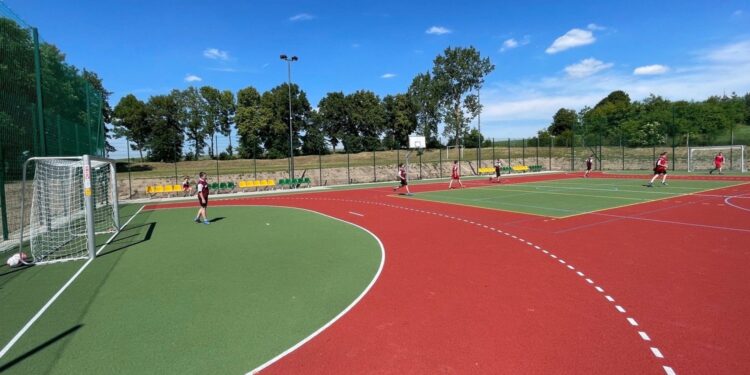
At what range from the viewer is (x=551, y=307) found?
19.2 feet

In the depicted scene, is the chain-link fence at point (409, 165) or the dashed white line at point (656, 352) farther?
the chain-link fence at point (409, 165)

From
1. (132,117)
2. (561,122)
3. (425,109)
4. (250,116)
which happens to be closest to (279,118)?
(250,116)

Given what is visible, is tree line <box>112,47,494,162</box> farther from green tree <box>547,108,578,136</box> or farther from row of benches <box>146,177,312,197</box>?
green tree <box>547,108,578,136</box>

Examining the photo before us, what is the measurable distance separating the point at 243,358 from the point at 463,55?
6287cm

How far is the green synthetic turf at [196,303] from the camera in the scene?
15.0 feet

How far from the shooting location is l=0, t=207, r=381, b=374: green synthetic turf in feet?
15.0

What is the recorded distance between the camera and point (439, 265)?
834cm

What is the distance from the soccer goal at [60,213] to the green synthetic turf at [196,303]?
972 millimetres

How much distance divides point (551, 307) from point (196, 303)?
5349mm

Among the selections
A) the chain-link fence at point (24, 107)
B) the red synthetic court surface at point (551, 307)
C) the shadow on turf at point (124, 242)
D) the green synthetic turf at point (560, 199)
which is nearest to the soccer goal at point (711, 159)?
the green synthetic turf at point (560, 199)

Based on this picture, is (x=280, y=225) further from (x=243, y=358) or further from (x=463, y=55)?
(x=463, y=55)

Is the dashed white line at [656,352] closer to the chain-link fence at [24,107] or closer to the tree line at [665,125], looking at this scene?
the chain-link fence at [24,107]

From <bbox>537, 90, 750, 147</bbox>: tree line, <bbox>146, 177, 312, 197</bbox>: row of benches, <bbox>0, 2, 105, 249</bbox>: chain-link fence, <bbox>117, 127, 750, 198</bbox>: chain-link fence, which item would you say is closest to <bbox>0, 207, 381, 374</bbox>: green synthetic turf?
<bbox>0, 2, 105, 249</bbox>: chain-link fence

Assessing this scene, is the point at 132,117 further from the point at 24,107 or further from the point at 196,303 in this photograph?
A: the point at 196,303
